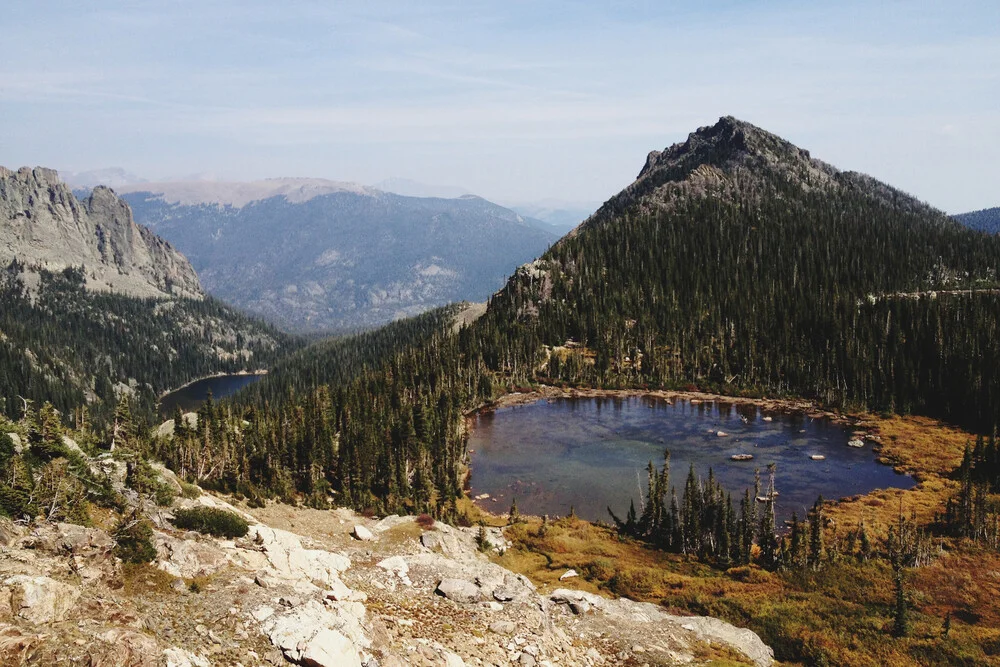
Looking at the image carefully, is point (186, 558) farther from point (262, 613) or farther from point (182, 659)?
point (182, 659)

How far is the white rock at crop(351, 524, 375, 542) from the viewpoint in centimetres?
5372

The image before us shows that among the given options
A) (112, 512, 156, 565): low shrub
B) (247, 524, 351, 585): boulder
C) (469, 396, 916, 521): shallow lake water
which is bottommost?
(469, 396, 916, 521): shallow lake water

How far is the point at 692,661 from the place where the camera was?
41688 millimetres

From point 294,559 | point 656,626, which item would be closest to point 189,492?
point 294,559

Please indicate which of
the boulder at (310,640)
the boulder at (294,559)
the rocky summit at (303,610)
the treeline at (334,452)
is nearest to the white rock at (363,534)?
the rocky summit at (303,610)

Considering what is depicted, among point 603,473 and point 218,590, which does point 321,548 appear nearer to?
point 218,590

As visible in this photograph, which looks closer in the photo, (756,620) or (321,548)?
(321,548)

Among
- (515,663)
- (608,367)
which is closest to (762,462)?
(608,367)

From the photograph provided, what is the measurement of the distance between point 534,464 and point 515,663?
81.4m

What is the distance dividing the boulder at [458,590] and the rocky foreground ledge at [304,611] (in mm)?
126

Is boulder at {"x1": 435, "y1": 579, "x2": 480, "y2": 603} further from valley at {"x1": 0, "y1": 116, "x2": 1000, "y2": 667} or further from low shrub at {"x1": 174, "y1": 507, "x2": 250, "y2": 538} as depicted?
low shrub at {"x1": 174, "y1": 507, "x2": 250, "y2": 538}

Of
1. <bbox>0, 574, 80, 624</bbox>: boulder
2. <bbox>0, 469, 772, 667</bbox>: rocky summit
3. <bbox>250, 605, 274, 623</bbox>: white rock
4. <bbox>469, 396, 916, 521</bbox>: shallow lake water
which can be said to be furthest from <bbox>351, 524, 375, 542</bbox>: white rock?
<bbox>469, 396, 916, 521</bbox>: shallow lake water

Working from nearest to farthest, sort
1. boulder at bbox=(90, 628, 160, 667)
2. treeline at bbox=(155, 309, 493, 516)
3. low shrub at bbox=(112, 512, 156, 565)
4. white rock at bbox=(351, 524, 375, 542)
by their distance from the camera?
1. boulder at bbox=(90, 628, 160, 667)
2. low shrub at bbox=(112, 512, 156, 565)
3. white rock at bbox=(351, 524, 375, 542)
4. treeline at bbox=(155, 309, 493, 516)

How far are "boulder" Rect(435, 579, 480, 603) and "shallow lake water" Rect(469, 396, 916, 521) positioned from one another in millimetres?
49429
